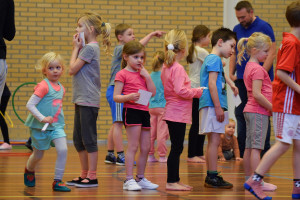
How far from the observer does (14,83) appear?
9742mm

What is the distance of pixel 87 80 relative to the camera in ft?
15.8

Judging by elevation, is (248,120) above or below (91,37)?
below

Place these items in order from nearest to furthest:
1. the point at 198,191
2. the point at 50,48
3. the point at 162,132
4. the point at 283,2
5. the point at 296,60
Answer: the point at 296,60 → the point at 198,191 → the point at 162,132 → the point at 50,48 → the point at 283,2

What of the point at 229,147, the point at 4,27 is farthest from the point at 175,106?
the point at 229,147

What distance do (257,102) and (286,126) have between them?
2.39 ft

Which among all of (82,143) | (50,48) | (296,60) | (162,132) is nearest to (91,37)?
(82,143)

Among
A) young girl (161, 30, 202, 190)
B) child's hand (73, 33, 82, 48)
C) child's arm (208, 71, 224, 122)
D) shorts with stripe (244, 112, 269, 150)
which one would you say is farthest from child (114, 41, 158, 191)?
shorts with stripe (244, 112, 269, 150)

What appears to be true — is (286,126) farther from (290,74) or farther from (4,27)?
(4,27)

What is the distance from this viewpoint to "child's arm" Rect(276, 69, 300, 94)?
405 cm

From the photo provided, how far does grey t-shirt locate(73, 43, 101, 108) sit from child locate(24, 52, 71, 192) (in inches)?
6.3

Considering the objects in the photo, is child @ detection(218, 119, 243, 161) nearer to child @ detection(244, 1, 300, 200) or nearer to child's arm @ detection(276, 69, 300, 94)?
child @ detection(244, 1, 300, 200)

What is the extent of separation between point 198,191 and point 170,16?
602 cm

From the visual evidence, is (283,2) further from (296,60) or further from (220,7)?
(296,60)

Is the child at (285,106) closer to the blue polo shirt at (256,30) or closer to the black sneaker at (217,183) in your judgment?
the black sneaker at (217,183)
